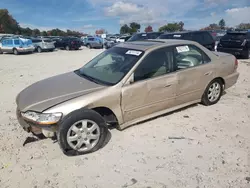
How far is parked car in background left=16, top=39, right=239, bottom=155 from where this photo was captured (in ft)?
9.66

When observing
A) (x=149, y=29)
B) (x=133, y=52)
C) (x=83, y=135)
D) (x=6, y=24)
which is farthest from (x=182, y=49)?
(x=6, y=24)

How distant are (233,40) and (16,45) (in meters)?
17.6

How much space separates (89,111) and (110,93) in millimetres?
439

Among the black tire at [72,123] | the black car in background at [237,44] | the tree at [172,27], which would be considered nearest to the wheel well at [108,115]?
the black tire at [72,123]

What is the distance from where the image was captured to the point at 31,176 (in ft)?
8.76

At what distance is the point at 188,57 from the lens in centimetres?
421

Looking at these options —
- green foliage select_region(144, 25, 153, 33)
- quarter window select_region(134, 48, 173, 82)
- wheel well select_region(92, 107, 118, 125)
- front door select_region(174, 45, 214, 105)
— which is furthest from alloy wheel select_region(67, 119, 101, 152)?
green foliage select_region(144, 25, 153, 33)

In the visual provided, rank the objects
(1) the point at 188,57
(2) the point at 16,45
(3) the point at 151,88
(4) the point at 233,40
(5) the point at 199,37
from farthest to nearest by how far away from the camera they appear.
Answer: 1. (2) the point at 16,45
2. (4) the point at 233,40
3. (5) the point at 199,37
4. (1) the point at 188,57
5. (3) the point at 151,88

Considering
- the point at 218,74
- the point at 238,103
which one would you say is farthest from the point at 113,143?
the point at 238,103

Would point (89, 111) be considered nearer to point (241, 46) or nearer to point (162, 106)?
point (162, 106)

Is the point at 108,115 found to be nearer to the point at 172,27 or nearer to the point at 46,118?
the point at 46,118

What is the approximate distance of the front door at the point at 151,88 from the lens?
11.2 ft

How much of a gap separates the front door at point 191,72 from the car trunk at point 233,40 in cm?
854

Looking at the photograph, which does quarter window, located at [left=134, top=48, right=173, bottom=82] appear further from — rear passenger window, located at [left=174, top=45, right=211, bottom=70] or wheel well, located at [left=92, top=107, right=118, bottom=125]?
wheel well, located at [left=92, top=107, right=118, bottom=125]
